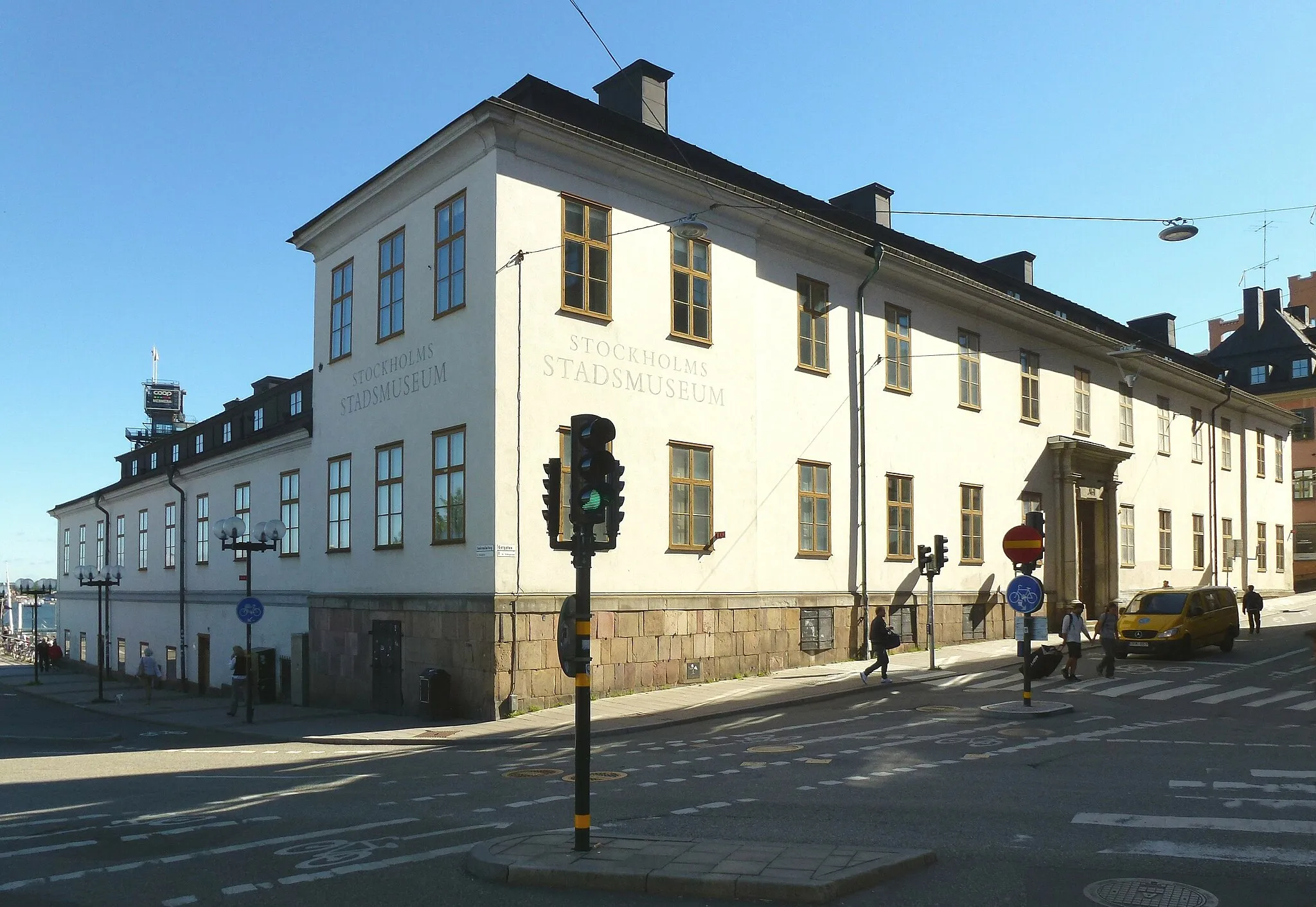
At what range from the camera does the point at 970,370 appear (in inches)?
1296

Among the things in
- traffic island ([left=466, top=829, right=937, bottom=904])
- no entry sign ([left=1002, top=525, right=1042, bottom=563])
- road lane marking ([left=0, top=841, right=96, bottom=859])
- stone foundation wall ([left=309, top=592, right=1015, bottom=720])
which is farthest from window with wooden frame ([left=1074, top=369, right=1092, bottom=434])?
road lane marking ([left=0, top=841, right=96, bottom=859])

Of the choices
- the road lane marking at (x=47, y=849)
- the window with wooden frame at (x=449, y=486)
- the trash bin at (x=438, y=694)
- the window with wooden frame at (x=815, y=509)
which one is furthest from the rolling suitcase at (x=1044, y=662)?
the road lane marking at (x=47, y=849)

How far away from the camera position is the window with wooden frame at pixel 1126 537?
39125mm

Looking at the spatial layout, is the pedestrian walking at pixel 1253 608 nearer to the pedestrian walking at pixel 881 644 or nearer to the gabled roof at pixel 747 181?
the gabled roof at pixel 747 181

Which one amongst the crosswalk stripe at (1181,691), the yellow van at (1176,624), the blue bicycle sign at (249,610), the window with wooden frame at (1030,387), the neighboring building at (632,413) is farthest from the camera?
the window with wooden frame at (1030,387)

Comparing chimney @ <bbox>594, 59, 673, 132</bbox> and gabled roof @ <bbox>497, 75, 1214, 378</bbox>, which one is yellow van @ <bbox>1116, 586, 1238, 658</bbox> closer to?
gabled roof @ <bbox>497, 75, 1214, 378</bbox>

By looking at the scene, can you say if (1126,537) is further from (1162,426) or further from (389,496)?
(389,496)

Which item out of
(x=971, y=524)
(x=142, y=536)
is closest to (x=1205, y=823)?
(x=971, y=524)

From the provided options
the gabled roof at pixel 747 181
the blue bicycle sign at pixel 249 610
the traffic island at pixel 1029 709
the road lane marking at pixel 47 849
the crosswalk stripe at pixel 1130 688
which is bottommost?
the crosswalk stripe at pixel 1130 688

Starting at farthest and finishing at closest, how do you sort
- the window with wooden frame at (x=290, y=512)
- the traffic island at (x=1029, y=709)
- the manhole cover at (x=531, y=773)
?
the window with wooden frame at (x=290, y=512)
the traffic island at (x=1029, y=709)
the manhole cover at (x=531, y=773)

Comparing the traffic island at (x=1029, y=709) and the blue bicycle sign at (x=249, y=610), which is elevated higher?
the blue bicycle sign at (x=249, y=610)

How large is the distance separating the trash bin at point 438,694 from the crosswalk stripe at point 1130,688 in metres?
12.5

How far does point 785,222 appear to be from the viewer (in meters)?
26.3

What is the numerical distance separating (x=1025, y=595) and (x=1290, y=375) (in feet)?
181
